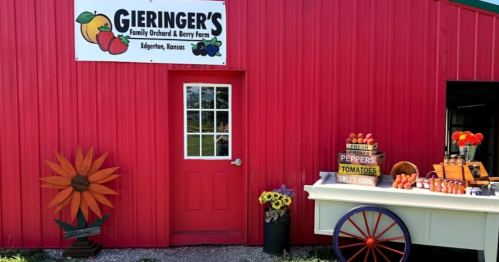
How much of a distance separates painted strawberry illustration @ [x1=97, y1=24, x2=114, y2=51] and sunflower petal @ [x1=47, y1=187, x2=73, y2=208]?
5.65ft

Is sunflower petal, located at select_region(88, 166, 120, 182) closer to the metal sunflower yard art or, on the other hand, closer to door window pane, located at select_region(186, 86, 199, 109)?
the metal sunflower yard art

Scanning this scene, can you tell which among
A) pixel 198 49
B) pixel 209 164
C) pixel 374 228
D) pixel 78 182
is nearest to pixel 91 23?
pixel 198 49

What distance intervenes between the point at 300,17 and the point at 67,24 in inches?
111

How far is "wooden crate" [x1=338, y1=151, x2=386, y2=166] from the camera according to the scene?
145 inches

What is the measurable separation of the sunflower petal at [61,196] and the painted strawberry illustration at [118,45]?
170 cm

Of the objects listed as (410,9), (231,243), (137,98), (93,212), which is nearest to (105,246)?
(93,212)

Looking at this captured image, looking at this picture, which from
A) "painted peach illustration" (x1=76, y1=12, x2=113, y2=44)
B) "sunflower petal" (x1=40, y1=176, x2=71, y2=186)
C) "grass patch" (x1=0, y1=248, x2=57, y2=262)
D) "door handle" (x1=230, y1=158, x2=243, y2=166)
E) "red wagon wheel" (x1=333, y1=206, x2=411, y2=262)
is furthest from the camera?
"door handle" (x1=230, y1=158, x2=243, y2=166)

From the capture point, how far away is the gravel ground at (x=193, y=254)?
13.4 ft

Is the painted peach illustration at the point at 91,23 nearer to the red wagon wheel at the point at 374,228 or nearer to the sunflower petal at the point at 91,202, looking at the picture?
the sunflower petal at the point at 91,202

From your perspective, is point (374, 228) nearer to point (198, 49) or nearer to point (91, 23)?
point (198, 49)

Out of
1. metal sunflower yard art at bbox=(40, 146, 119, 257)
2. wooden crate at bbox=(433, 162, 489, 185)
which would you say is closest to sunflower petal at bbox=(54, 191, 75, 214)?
metal sunflower yard art at bbox=(40, 146, 119, 257)

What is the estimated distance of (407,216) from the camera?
3.46 meters

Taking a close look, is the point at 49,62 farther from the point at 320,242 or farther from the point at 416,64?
the point at 416,64

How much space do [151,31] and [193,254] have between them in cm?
275
